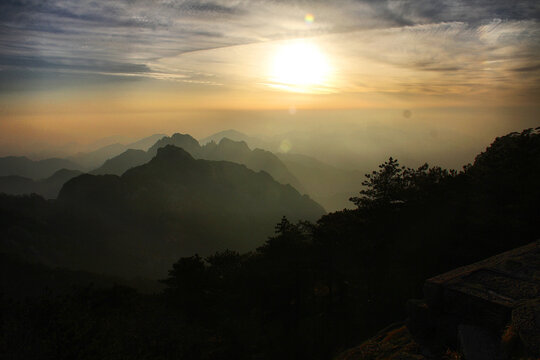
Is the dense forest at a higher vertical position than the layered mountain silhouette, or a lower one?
higher

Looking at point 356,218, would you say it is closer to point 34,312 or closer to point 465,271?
point 465,271

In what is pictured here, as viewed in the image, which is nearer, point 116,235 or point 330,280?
point 330,280

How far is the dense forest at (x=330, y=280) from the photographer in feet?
54.6

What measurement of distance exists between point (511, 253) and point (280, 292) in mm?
16437

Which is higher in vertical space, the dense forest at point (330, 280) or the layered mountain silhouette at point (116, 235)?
the dense forest at point (330, 280)

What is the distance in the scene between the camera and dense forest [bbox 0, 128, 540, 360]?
16656mm

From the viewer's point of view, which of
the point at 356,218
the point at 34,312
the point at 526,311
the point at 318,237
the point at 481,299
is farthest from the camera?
the point at 318,237

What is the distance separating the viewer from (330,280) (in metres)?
23.8

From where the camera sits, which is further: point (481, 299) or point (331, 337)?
point (331, 337)

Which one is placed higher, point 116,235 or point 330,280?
point 330,280

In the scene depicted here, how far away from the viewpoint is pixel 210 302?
2470cm

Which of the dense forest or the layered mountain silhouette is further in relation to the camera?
the layered mountain silhouette

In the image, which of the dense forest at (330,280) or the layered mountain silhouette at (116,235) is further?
the layered mountain silhouette at (116,235)

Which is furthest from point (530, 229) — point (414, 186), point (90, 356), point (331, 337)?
point (90, 356)
